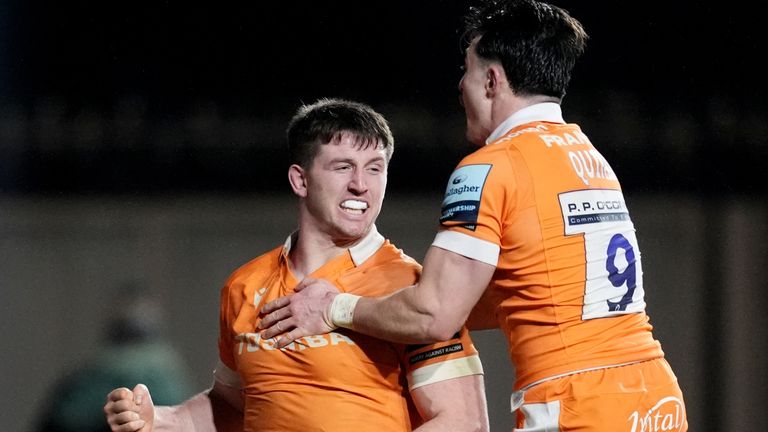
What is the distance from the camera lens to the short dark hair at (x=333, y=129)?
254 cm

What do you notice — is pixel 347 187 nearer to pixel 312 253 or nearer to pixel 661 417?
pixel 312 253

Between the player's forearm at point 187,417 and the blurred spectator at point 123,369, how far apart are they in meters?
1.71

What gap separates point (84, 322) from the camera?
595cm

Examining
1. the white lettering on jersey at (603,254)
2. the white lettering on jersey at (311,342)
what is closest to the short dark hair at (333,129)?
the white lettering on jersey at (311,342)

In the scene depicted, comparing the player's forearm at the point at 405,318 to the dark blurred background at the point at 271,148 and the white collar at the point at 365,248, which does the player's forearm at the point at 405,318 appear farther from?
the dark blurred background at the point at 271,148

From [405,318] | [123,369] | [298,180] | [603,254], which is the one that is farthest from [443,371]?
[123,369]

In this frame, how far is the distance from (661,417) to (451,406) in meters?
0.45

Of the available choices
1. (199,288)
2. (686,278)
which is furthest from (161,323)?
(686,278)

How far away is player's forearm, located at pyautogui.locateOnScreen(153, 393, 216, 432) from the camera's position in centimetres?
263

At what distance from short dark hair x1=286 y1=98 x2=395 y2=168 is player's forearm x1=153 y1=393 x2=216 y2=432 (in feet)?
2.30

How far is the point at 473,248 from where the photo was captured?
208 cm

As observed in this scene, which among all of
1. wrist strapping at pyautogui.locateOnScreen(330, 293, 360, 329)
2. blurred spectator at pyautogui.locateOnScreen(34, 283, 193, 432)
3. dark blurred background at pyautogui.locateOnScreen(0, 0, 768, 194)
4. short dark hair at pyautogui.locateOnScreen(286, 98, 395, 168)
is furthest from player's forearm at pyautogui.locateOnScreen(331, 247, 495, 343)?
dark blurred background at pyautogui.locateOnScreen(0, 0, 768, 194)

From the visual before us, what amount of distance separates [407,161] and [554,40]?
137 inches

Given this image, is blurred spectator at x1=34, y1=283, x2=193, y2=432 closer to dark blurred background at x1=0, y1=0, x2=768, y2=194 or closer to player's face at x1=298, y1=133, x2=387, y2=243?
dark blurred background at x1=0, y1=0, x2=768, y2=194
